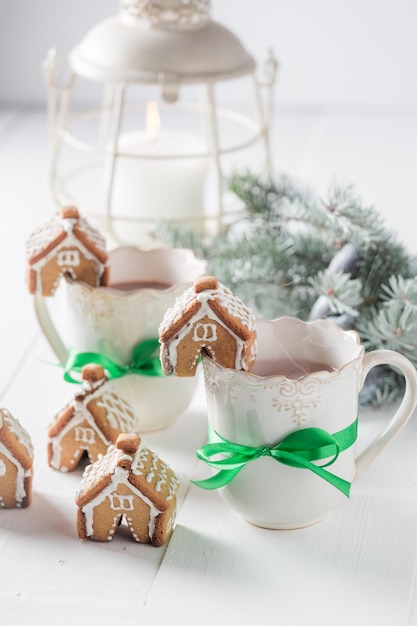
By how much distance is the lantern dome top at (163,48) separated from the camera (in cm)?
121

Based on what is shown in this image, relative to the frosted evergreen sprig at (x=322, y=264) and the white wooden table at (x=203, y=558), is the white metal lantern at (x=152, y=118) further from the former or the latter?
the white wooden table at (x=203, y=558)

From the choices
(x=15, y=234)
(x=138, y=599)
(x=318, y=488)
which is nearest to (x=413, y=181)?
(x=15, y=234)

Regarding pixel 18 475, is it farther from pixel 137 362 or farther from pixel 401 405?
pixel 401 405

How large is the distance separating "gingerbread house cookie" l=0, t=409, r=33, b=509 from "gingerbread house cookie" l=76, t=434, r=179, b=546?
0.19 ft

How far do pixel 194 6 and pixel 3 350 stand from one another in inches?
18.7

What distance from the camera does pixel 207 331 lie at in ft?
2.45

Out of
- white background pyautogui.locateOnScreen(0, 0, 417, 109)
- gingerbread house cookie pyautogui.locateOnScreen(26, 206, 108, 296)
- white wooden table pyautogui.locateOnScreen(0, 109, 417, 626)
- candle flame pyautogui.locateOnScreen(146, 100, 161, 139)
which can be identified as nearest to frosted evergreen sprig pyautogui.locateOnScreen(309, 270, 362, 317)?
white wooden table pyautogui.locateOnScreen(0, 109, 417, 626)

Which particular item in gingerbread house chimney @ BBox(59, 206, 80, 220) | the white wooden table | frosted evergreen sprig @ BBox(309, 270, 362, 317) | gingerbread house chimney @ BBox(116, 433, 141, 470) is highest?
gingerbread house chimney @ BBox(59, 206, 80, 220)

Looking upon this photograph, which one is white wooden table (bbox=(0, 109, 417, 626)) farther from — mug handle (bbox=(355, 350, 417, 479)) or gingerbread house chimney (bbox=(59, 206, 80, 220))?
gingerbread house chimney (bbox=(59, 206, 80, 220))

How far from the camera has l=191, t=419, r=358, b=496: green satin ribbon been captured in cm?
75

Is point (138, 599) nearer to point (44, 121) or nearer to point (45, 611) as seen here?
point (45, 611)

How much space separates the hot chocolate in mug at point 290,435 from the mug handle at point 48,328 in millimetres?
218

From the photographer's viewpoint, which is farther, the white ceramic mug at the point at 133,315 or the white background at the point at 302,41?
the white background at the point at 302,41

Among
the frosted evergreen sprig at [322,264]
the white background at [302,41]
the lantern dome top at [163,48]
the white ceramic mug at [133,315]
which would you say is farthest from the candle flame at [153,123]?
the white background at [302,41]
